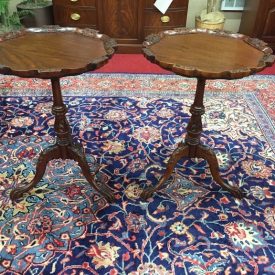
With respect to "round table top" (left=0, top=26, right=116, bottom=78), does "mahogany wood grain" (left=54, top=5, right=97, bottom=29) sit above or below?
below

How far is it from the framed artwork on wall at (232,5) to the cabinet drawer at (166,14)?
766mm

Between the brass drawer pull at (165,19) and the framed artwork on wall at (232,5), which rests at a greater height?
the framed artwork on wall at (232,5)

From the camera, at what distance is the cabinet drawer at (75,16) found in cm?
363

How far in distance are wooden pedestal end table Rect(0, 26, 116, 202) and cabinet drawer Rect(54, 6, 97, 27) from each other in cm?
196

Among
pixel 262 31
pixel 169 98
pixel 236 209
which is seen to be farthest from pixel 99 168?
pixel 262 31

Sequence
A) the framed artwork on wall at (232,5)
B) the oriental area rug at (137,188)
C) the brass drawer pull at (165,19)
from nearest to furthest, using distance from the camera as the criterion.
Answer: the oriental area rug at (137,188)
the brass drawer pull at (165,19)
the framed artwork on wall at (232,5)

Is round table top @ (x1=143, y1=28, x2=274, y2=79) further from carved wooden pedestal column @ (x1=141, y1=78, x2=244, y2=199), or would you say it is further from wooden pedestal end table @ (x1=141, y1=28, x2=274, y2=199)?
carved wooden pedestal column @ (x1=141, y1=78, x2=244, y2=199)

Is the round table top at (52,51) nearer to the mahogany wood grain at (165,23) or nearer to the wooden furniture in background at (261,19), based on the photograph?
the mahogany wood grain at (165,23)

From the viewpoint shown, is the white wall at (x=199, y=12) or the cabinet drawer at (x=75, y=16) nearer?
the cabinet drawer at (x=75, y=16)

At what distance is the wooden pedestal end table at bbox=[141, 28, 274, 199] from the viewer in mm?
1367

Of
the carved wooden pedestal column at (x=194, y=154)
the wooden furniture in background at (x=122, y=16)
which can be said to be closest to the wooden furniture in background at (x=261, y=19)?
the wooden furniture in background at (x=122, y=16)

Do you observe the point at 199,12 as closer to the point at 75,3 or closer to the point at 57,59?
the point at 75,3

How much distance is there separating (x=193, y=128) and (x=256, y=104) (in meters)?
1.28

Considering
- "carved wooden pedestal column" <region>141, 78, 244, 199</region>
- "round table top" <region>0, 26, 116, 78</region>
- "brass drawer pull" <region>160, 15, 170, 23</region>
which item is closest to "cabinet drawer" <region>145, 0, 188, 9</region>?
"brass drawer pull" <region>160, 15, 170, 23</region>
